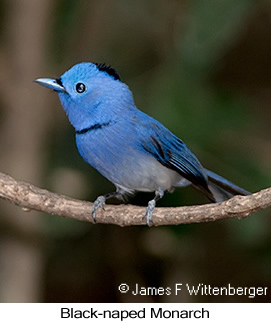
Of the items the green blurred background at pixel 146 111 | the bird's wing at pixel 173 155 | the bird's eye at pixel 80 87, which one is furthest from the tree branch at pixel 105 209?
the green blurred background at pixel 146 111

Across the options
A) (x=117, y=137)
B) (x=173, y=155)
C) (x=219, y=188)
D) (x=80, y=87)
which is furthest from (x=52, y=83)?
(x=219, y=188)

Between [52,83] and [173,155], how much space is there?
2.61 feet

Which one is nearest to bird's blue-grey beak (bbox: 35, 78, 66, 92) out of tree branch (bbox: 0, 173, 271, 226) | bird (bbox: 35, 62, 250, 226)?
bird (bbox: 35, 62, 250, 226)

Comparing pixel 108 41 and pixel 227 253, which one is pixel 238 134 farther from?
pixel 108 41

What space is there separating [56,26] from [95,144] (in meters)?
1.91

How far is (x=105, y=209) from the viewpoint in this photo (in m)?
3.26

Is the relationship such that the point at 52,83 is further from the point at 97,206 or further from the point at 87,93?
the point at 97,206

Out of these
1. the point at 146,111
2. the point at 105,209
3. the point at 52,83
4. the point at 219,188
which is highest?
the point at 146,111

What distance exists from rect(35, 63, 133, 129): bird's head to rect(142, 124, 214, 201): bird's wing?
0.26m

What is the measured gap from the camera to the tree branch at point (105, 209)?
2.85 metres

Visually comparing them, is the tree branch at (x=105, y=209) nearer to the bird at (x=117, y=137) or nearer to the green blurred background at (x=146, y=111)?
the bird at (x=117, y=137)

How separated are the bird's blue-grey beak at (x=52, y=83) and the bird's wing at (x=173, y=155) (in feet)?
1.80

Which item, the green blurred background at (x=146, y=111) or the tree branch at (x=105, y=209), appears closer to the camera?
the tree branch at (x=105, y=209)

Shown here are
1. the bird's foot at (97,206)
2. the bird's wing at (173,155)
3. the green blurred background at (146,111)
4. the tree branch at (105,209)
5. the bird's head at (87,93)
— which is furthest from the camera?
the green blurred background at (146,111)
